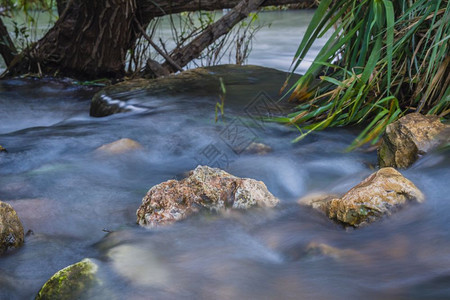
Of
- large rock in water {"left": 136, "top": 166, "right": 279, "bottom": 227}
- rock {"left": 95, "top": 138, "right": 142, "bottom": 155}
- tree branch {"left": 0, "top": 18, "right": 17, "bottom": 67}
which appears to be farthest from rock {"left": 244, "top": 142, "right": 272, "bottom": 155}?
tree branch {"left": 0, "top": 18, "right": 17, "bottom": 67}

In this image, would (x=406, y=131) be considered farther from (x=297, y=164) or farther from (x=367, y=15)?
(x=367, y=15)

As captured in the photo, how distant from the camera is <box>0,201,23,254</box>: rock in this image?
1.89 meters

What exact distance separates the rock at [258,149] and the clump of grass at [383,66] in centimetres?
25

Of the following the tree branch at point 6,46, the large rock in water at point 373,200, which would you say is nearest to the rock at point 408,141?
the large rock in water at point 373,200

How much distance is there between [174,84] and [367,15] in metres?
1.82

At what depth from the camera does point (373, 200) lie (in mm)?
2016

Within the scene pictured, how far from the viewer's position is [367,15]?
303 cm

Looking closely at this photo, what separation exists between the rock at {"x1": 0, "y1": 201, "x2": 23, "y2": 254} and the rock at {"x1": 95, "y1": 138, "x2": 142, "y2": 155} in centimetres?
115

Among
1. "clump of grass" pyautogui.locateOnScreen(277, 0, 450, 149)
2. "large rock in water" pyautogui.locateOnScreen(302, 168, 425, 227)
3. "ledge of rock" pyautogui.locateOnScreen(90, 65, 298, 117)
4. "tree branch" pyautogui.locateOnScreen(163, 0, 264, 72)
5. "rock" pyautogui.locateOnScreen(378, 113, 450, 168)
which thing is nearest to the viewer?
"large rock in water" pyautogui.locateOnScreen(302, 168, 425, 227)

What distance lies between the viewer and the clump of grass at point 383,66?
2840mm

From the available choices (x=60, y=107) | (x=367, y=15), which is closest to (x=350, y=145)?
(x=367, y=15)

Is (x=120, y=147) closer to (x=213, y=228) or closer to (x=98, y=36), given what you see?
(x=213, y=228)

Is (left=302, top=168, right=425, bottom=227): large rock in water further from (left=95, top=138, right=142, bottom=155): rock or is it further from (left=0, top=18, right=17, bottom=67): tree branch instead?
(left=0, top=18, right=17, bottom=67): tree branch

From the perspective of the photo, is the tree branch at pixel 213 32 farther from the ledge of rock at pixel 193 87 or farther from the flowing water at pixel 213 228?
the flowing water at pixel 213 228
